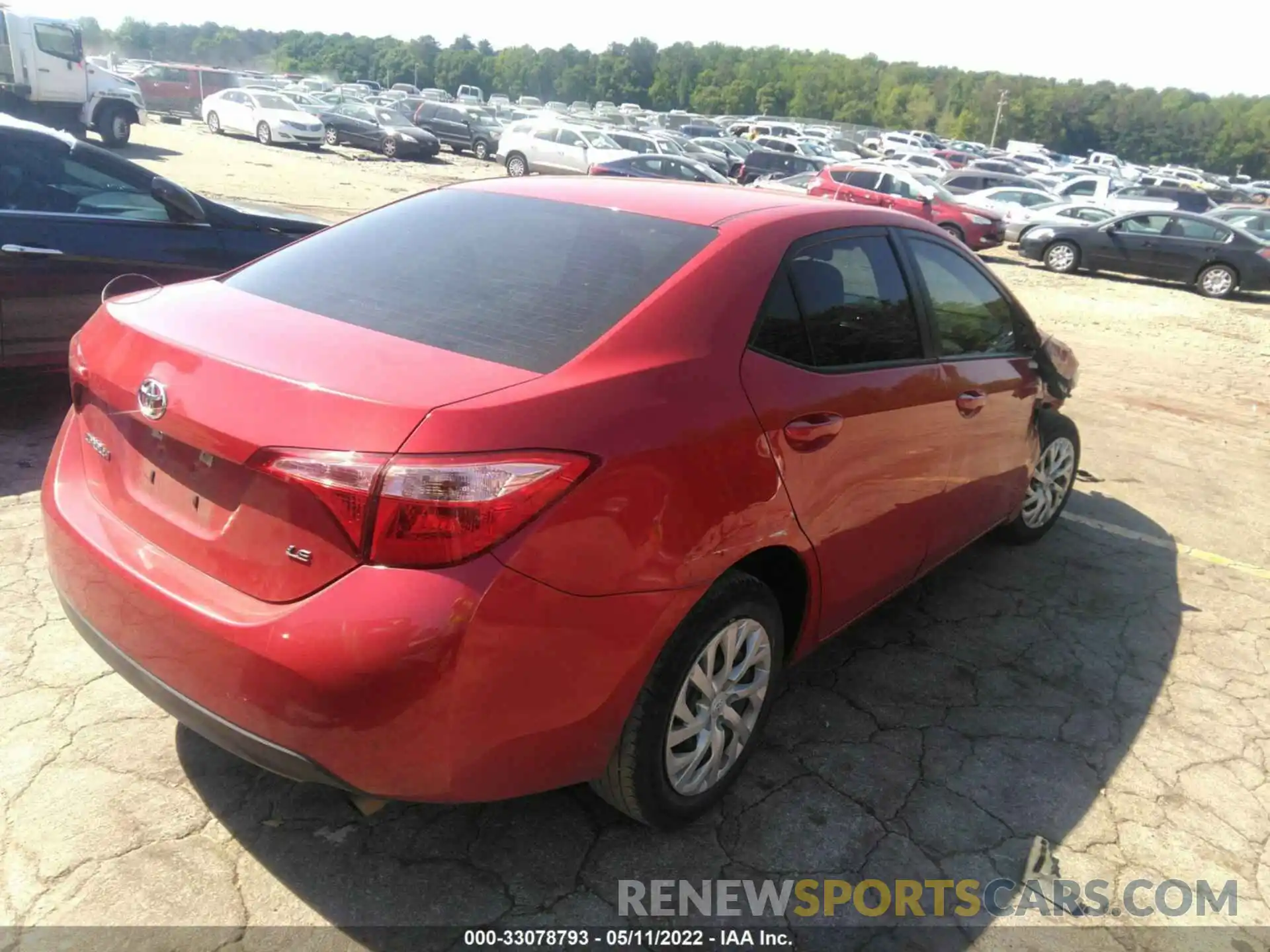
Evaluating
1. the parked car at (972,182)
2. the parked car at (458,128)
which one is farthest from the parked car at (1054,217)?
the parked car at (458,128)

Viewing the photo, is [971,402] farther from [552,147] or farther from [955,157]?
[955,157]

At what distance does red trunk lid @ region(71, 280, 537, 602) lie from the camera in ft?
6.60

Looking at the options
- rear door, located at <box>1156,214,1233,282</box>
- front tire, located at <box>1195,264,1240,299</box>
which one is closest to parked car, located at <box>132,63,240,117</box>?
rear door, located at <box>1156,214,1233,282</box>

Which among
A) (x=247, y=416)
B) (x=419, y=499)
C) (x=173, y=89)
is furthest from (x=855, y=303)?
(x=173, y=89)

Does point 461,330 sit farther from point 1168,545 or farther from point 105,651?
point 1168,545

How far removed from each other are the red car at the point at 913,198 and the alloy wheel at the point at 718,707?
63.5 feet

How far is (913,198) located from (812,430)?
20.0 metres

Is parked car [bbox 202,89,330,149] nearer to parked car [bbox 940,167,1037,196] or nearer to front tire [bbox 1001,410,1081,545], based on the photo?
parked car [bbox 940,167,1037,196]

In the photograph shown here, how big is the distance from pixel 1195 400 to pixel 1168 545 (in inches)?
193

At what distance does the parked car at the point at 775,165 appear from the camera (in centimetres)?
2948

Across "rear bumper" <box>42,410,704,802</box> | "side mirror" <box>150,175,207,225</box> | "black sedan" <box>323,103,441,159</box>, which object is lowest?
"black sedan" <box>323,103,441,159</box>

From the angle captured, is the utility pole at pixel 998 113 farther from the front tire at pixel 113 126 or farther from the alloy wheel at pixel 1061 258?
the front tire at pixel 113 126

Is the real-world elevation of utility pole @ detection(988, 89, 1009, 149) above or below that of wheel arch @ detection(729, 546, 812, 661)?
above

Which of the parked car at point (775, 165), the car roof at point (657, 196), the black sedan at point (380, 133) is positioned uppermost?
the car roof at point (657, 196)
